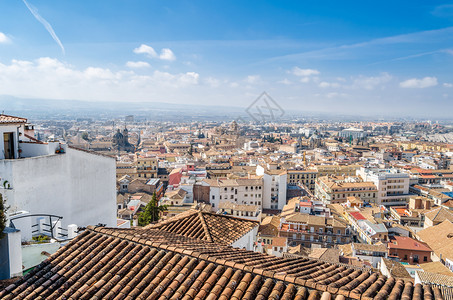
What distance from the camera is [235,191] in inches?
1136

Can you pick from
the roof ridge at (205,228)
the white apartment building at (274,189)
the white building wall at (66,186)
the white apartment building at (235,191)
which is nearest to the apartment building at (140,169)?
the white apartment building at (235,191)

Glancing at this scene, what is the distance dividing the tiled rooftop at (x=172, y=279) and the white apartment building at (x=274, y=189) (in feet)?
86.5

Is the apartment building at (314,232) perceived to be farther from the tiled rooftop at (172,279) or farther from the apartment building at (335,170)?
the apartment building at (335,170)

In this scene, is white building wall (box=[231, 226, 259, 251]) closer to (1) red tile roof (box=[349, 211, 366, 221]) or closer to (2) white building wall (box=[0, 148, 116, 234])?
(2) white building wall (box=[0, 148, 116, 234])

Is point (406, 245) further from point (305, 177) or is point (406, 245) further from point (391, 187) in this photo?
point (305, 177)

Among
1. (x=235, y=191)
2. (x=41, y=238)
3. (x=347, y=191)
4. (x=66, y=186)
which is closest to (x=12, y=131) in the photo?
(x=66, y=186)

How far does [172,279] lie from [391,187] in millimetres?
36450

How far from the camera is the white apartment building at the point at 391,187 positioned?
114ft

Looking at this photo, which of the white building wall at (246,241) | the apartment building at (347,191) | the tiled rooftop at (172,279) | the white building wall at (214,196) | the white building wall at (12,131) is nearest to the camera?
the tiled rooftop at (172,279)

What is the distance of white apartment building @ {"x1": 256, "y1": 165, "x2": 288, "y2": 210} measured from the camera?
30.2 m

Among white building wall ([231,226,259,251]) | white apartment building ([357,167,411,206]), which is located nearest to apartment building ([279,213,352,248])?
white building wall ([231,226,259,251])

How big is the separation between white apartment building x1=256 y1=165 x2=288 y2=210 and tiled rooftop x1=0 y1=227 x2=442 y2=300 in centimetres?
2637

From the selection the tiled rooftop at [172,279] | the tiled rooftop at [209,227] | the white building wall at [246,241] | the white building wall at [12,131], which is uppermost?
the white building wall at [12,131]

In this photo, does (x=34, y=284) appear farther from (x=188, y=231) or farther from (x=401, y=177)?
(x=401, y=177)
